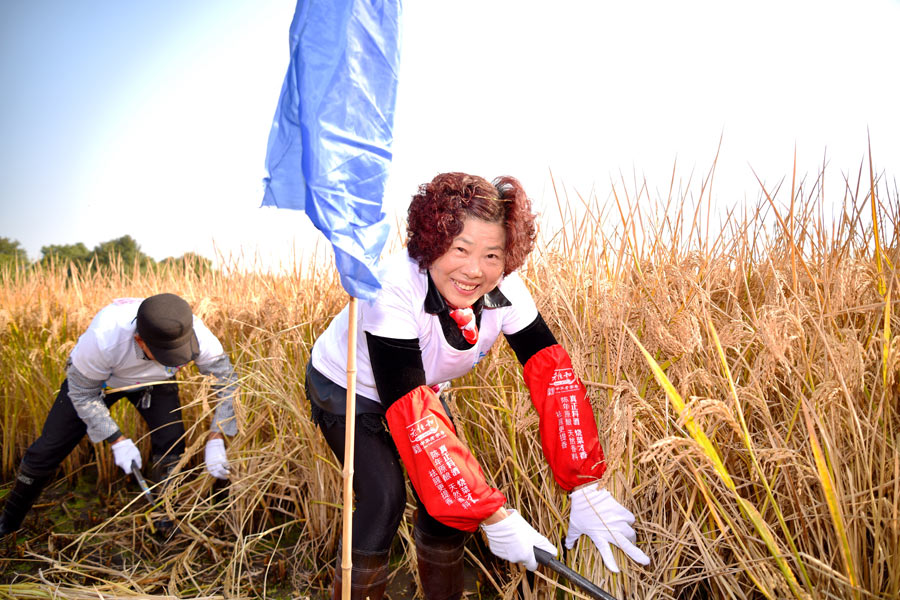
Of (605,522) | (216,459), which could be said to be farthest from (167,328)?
(605,522)

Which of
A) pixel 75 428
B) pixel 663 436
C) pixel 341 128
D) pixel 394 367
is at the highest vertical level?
pixel 341 128

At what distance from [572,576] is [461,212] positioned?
1.12m

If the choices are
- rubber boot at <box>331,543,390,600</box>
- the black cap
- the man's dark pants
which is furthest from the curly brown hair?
the man's dark pants

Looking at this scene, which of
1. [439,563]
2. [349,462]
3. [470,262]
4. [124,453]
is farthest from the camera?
[124,453]

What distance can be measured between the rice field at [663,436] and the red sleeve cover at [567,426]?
0.08 m

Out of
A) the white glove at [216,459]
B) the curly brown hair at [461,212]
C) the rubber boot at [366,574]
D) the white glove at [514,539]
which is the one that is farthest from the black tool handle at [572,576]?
the white glove at [216,459]

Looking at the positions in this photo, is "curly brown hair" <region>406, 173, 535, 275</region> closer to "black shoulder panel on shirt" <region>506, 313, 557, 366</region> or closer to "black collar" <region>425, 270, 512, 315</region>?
"black collar" <region>425, 270, 512, 315</region>

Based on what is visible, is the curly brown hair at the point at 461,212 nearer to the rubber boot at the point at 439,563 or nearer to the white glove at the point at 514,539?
the white glove at the point at 514,539

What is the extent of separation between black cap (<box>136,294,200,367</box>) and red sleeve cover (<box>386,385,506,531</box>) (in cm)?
181

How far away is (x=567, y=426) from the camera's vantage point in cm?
177

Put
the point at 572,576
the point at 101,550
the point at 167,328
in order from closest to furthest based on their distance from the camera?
the point at 572,576 → the point at 167,328 → the point at 101,550

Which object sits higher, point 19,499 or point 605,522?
point 605,522

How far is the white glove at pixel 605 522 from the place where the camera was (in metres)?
1.71

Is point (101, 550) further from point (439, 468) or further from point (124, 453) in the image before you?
point (439, 468)
